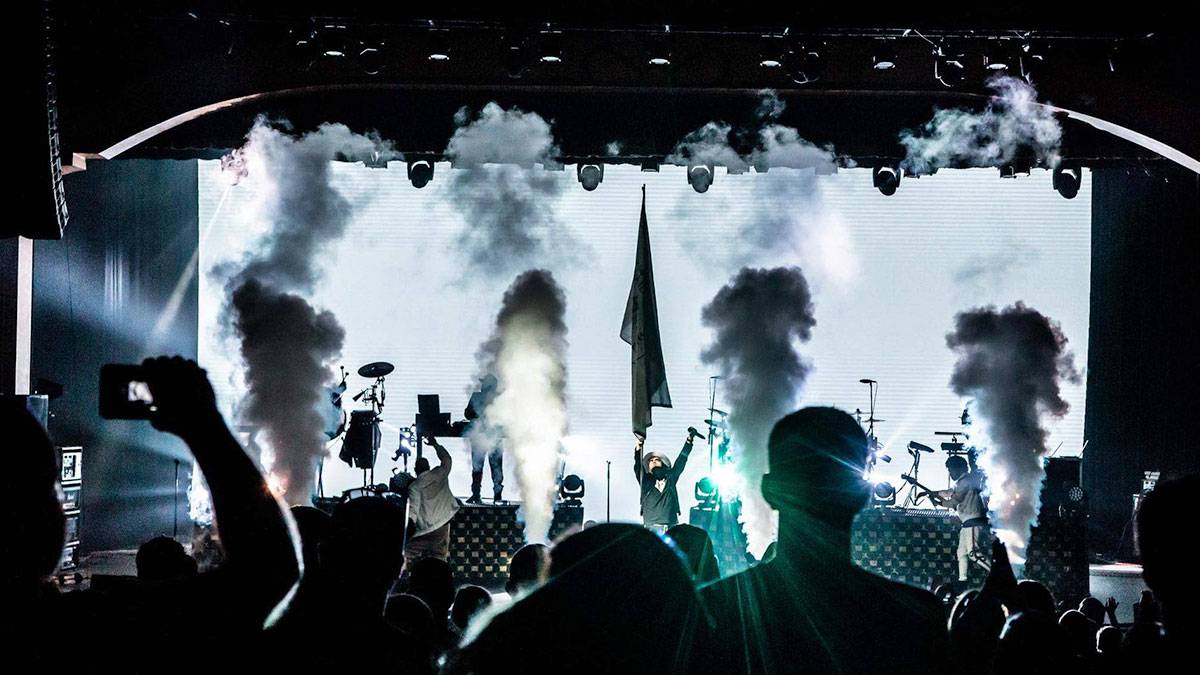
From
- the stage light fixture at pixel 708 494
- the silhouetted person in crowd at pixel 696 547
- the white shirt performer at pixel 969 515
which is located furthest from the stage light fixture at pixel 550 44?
the silhouetted person in crowd at pixel 696 547

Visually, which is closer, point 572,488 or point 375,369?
point 572,488

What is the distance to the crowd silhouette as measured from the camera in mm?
1277

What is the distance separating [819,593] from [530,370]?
1078 centimetres

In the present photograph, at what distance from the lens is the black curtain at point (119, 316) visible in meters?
12.3

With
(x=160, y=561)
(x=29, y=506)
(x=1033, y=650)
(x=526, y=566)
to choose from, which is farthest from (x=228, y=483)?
(x=160, y=561)

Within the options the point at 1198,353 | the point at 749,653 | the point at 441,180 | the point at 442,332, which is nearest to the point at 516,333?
the point at 442,332

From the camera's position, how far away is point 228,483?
152 centimetres

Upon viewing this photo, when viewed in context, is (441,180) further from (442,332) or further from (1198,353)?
(1198,353)

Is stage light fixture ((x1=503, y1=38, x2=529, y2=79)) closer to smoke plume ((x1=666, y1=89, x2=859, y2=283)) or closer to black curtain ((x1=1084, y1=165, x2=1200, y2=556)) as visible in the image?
smoke plume ((x1=666, y1=89, x2=859, y2=283))

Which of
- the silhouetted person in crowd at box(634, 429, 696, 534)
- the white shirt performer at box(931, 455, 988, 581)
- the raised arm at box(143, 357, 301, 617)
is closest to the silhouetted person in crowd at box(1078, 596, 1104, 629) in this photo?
the raised arm at box(143, 357, 301, 617)

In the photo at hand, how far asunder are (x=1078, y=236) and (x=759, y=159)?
4.78m

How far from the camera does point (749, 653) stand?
1.79 metres

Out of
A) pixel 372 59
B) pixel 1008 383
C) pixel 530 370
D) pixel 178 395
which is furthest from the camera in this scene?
pixel 1008 383

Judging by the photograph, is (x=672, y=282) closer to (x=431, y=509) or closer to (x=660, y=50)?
(x=660, y=50)
